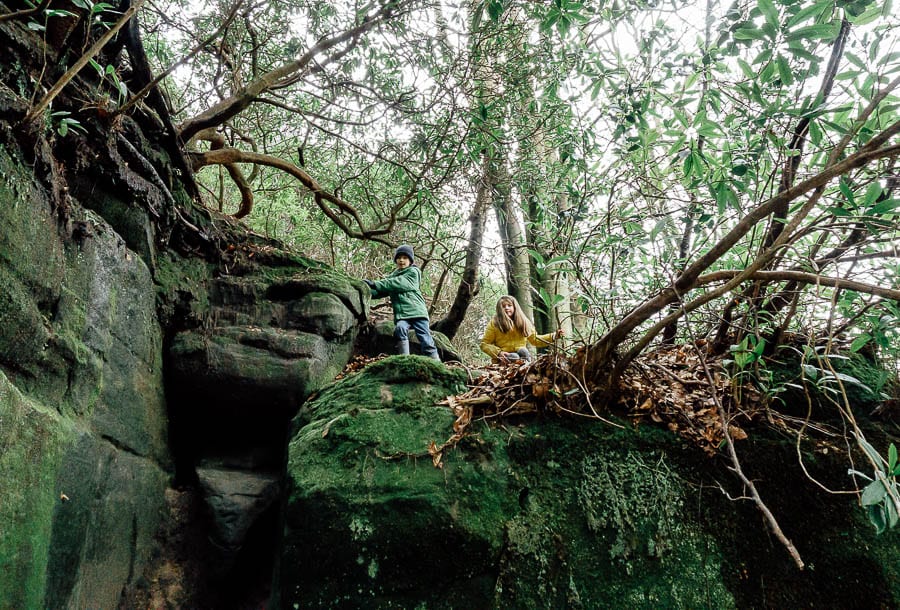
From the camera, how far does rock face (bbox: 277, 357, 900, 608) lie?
2969 millimetres

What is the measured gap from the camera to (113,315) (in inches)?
147

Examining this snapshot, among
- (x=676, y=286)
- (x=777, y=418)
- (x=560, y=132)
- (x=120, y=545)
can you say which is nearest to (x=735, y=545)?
(x=777, y=418)

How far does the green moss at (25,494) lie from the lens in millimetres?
2473

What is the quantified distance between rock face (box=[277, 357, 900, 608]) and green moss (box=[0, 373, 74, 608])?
1.25 m

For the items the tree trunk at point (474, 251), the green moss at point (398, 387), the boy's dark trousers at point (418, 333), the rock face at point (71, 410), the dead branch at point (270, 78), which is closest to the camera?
the rock face at point (71, 410)

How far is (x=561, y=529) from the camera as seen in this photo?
10.4ft

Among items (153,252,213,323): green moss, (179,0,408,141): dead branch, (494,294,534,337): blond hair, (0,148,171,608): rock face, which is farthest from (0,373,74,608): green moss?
(494,294,534,337): blond hair

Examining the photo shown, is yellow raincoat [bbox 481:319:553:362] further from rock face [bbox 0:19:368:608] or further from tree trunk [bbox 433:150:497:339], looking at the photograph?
rock face [bbox 0:19:368:608]

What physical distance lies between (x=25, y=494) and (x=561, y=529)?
2.95m

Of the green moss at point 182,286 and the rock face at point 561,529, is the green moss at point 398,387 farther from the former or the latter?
the green moss at point 182,286

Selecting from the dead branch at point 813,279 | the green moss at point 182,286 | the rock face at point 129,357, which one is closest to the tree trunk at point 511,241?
the rock face at point 129,357

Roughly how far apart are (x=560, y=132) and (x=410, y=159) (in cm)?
202

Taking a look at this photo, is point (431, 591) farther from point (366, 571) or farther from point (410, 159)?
point (410, 159)

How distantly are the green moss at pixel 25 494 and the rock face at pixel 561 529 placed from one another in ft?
4.10
